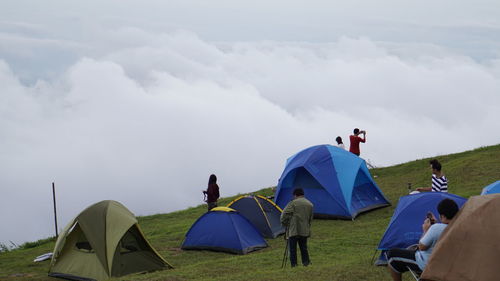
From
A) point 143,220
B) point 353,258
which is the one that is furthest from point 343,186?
point 143,220

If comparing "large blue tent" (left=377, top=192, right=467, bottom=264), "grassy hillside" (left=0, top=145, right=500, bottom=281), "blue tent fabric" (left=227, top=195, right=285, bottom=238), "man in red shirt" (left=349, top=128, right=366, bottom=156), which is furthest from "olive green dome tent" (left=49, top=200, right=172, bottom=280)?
"man in red shirt" (left=349, top=128, right=366, bottom=156)

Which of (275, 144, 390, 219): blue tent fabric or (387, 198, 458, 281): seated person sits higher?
(275, 144, 390, 219): blue tent fabric

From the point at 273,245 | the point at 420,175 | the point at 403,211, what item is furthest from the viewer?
the point at 420,175

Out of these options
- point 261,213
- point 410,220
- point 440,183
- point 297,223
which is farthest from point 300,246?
point 261,213

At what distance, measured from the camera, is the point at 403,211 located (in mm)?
13680

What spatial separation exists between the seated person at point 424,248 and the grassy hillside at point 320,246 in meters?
1.82

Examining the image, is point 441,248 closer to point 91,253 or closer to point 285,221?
point 285,221

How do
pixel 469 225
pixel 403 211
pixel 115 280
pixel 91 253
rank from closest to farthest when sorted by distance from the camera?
pixel 469 225 → pixel 403 211 → pixel 115 280 → pixel 91 253

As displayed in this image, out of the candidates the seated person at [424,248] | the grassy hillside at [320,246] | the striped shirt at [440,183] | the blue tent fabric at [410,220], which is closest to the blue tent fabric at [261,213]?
the grassy hillside at [320,246]

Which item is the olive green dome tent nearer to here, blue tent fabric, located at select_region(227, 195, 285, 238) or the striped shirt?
blue tent fabric, located at select_region(227, 195, 285, 238)

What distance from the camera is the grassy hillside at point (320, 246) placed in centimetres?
1307

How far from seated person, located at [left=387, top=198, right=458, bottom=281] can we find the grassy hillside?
182cm

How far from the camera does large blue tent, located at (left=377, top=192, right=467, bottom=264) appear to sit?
13453 mm

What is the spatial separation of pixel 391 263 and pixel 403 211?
361cm
